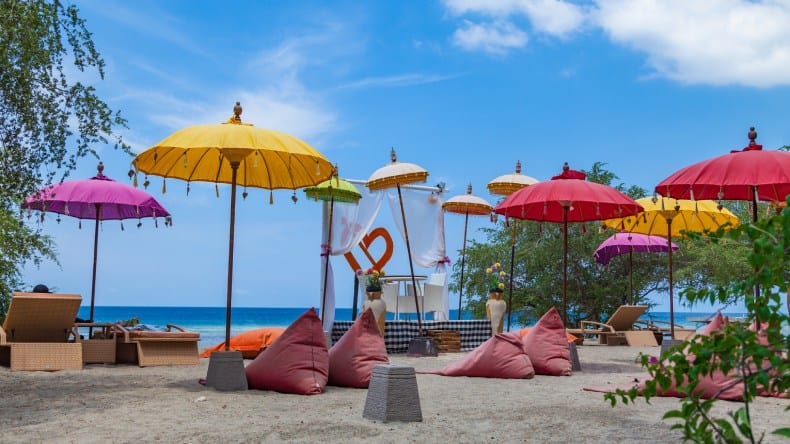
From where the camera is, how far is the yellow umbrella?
31.6ft

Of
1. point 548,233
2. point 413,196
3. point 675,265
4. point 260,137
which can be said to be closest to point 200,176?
point 260,137

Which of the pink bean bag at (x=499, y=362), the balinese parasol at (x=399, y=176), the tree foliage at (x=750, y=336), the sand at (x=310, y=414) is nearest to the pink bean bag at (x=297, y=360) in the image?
the sand at (x=310, y=414)

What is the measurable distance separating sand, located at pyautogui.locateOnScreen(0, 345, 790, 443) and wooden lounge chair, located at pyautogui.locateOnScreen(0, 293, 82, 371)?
45 centimetres

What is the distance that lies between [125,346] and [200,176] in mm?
2224

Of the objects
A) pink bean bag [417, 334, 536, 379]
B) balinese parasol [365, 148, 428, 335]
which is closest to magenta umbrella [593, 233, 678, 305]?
balinese parasol [365, 148, 428, 335]

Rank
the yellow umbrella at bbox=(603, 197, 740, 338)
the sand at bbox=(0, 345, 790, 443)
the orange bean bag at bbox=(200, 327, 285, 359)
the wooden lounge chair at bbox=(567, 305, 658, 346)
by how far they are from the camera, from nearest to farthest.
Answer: the sand at bbox=(0, 345, 790, 443), the orange bean bag at bbox=(200, 327, 285, 359), the yellow umbrella at bbox=(603, 197, 740, 338), the wooden lounge chair at bbox=(567, 305, 658, 346)

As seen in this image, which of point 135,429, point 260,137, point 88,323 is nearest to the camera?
point 135,429

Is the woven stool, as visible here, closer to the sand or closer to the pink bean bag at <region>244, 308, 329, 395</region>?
the sand

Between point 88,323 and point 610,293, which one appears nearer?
point 88,323

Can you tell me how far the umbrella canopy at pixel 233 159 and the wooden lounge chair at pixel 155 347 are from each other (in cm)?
169

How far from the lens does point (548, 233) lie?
1823cm

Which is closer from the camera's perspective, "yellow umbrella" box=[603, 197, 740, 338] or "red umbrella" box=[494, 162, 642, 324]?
"red umbrella" box=[494, 162, 642, 324]

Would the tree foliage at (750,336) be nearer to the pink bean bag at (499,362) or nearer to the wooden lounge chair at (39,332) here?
the pink bean bag at (499,362)

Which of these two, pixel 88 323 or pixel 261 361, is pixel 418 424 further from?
pixel 88 323
